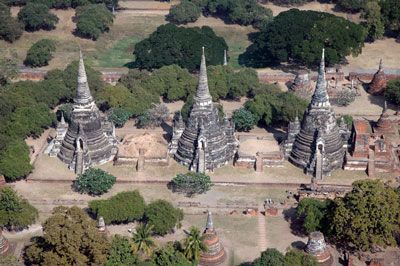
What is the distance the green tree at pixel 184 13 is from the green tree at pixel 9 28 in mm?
22451

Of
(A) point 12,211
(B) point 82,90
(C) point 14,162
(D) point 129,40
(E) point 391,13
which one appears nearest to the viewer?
(A) point 12,211

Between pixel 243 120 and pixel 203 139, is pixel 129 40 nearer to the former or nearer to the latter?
pixel 243 120

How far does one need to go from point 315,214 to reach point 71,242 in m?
18.5

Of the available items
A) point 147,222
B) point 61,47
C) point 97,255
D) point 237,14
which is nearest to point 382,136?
point 147,222

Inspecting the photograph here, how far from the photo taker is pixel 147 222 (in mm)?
54156

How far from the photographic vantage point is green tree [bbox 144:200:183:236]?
5275cm

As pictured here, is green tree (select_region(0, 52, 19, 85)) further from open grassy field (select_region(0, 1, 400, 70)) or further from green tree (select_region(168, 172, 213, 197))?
green tree (select_region(168, 172, 213, 197))

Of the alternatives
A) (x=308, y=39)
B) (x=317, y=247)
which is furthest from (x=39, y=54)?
(x=317, y=247)

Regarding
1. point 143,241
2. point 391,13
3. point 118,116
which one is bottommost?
point 143,241

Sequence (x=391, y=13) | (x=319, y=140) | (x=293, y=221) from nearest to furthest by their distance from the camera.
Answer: (x=293, y=221) → (x=319, y=140) → (x=391, y=13)

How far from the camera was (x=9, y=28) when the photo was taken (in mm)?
94375

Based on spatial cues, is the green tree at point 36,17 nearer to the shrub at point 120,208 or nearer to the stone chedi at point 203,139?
the stone chedi at point 203,139

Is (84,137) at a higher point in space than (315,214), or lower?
higher

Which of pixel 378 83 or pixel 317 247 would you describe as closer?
pixel 317 247
